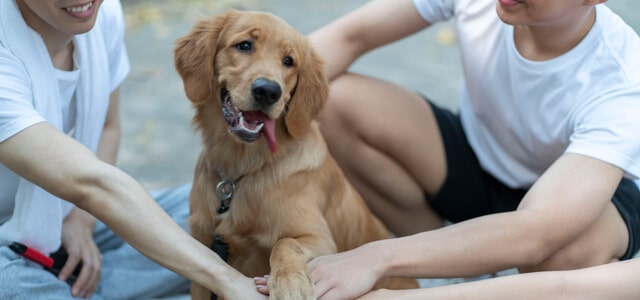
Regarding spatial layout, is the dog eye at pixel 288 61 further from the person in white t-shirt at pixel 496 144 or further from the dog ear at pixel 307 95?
the person in white t-shirt at pixel 496 144

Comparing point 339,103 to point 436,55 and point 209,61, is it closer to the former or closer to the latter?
point 209,61

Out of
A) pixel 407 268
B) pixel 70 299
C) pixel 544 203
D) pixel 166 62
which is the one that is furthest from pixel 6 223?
pixel 166 62

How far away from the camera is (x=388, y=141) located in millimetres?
3666

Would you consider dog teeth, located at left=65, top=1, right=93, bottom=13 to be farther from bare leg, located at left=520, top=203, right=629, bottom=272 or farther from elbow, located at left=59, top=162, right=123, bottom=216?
bare leg, located at left=520, top=203, right=629, bottom=272

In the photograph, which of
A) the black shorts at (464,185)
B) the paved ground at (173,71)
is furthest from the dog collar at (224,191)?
the paved ground at (173,71)

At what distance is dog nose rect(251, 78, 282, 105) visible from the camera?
2.71 metres

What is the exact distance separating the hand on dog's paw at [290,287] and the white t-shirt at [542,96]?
103cm

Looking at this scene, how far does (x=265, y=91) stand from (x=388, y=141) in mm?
1072

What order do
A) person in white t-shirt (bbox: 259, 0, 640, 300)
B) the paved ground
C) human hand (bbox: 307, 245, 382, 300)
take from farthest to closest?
1. the paved ground
2. person in white t-shirt (bbox: 259, 0, 640, 300)
3. human hand (bbox: 307, 245, 382, 300)

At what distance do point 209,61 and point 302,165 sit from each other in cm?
51

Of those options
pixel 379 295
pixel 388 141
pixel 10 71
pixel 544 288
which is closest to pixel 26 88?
pixel 10 71

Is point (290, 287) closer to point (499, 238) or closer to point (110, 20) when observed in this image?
point (499, 238)

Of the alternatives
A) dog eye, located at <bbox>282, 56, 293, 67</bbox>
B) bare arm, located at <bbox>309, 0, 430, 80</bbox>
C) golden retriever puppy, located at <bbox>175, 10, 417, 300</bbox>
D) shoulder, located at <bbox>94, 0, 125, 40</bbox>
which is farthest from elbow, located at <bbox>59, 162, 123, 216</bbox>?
bare arm, located at <bbox>309, 0, 430, 80</bbox>

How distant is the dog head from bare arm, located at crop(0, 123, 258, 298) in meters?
0.43
